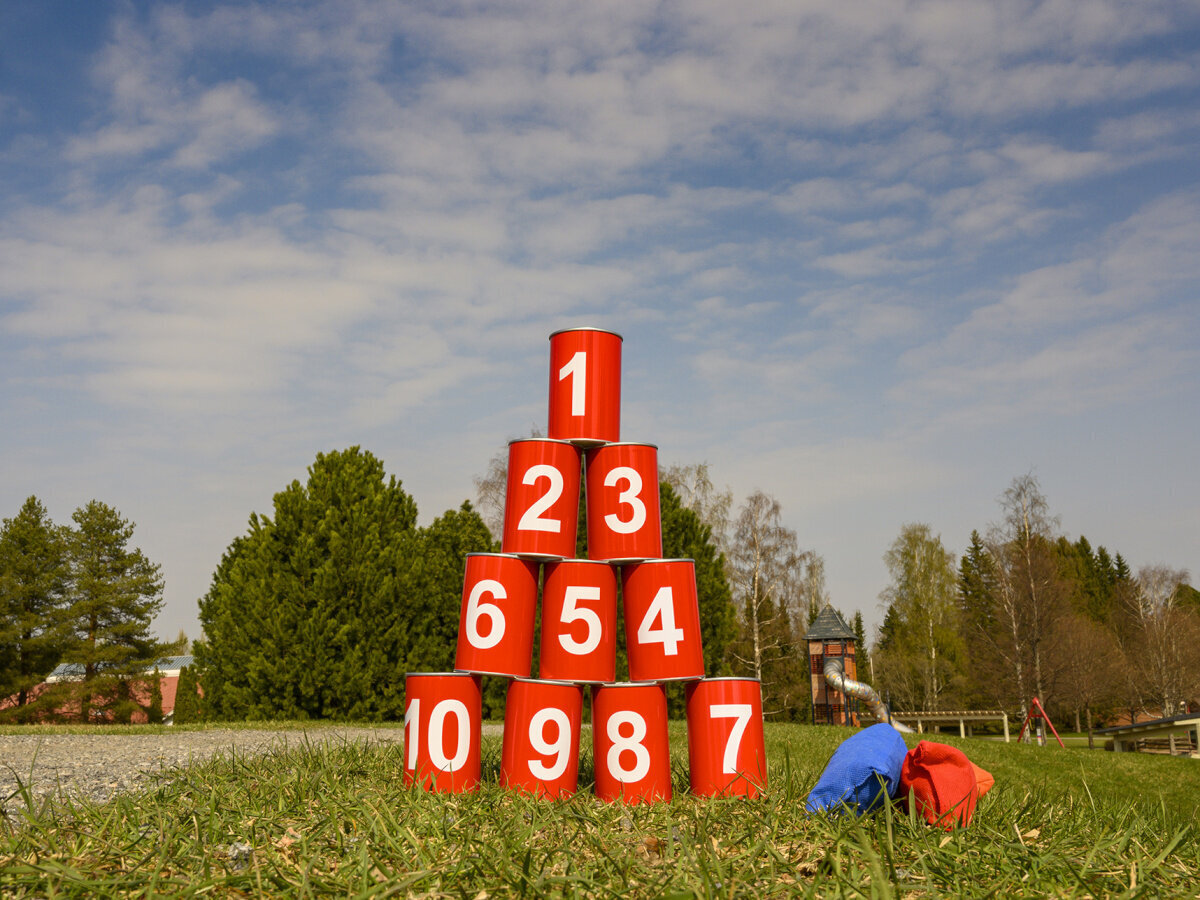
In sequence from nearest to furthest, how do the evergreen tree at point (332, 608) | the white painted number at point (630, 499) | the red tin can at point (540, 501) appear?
the red tin can at point (540, 501) < the white painted number at point (630, 499) < the evergreen tree at point (332, 608)

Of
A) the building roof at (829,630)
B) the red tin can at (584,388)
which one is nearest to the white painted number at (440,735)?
the red tin can at (584,388)

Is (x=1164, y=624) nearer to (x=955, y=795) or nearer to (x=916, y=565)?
(x=916, y=565)

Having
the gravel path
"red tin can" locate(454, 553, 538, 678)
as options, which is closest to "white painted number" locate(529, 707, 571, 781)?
"red tin can" locate(454, 553, 538, 678)

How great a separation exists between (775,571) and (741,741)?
22203 millimetres

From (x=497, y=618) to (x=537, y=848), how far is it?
1.63 metres

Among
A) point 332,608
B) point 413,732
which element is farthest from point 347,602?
point 413,732

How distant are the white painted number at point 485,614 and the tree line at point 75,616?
22.9m

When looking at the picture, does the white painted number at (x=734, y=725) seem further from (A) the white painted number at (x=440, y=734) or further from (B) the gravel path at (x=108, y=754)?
(B) the gravel path at (x=108, y=754)

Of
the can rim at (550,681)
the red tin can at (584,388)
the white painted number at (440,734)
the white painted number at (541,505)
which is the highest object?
the red tin can at (584,388)

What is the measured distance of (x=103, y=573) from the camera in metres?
25.0

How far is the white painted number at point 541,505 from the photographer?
13.4 ft

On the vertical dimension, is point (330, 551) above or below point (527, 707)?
above

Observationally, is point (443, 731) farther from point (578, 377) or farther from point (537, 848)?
point (578, 377)

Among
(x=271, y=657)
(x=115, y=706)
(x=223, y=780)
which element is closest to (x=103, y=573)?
(x=115, y=706)
